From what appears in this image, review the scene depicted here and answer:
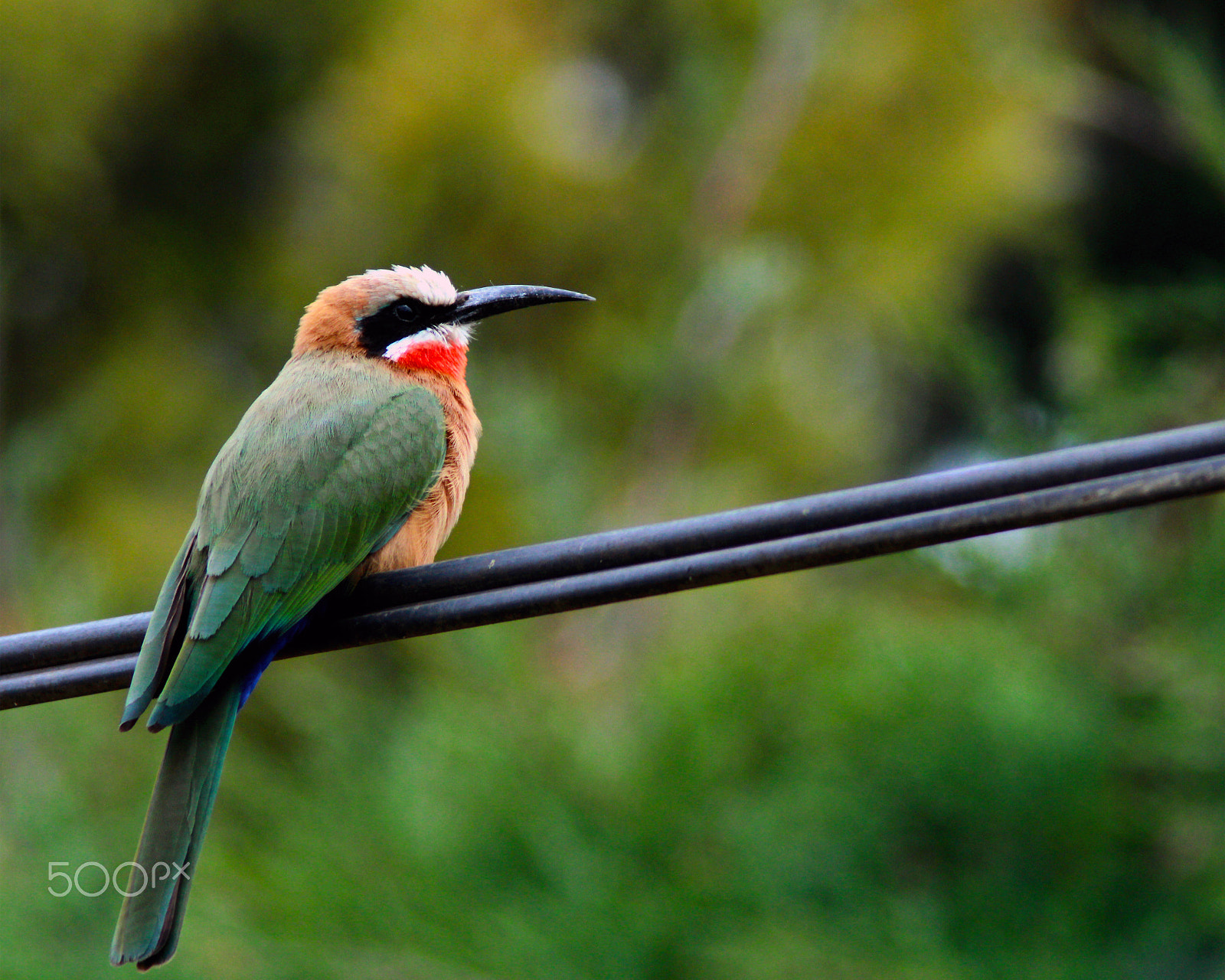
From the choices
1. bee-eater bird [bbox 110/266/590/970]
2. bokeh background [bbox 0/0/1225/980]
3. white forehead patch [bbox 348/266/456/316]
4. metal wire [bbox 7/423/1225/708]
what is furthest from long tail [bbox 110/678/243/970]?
bokeh background [bbox 0/0/1225/980]

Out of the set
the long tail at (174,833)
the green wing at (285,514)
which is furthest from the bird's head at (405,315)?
the long tail at (174,833)

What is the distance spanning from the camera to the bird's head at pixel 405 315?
361 centimetres

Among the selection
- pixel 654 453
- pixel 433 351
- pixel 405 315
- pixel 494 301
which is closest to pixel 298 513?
pixel 433 351

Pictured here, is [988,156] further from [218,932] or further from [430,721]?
[218,932]

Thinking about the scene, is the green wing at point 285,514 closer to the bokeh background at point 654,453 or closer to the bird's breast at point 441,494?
the bird's breast at point 441,494

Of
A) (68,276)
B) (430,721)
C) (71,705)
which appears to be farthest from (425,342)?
(68,276)

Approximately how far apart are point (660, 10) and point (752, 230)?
1.90m

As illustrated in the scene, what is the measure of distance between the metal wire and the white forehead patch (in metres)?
1.39

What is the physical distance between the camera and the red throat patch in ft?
11.7

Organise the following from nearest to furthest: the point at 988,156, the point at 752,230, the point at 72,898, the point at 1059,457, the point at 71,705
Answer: the point at 1059,457
the point at 72,898
the point at 71,705
the point at 752,230
the point at 988,156

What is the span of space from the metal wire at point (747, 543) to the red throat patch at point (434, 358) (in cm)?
120

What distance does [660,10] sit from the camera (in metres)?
9.46

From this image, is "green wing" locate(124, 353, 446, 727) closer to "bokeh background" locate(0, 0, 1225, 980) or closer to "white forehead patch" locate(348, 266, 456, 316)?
"white forehead patch" locate(348, 266, 456, 316)

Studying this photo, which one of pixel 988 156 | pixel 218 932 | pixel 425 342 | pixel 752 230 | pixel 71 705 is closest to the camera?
pixel 425 342
